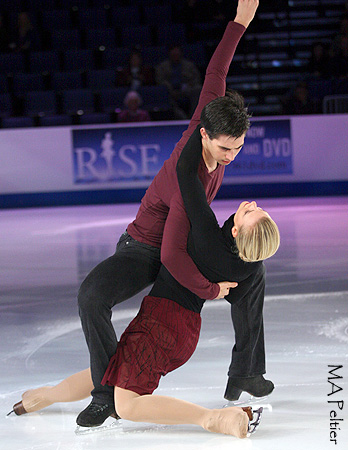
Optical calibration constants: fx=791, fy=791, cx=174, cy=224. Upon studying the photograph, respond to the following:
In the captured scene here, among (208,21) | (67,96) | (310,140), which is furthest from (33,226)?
(208,21)

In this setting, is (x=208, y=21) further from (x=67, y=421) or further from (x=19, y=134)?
(x=67, y=421)

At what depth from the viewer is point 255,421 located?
2.72 m

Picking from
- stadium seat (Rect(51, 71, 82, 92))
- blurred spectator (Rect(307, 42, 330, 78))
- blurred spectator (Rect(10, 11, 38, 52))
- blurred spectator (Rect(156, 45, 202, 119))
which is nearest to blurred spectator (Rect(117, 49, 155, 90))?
blurred spectator (Rect(156, 45, 202, 119))

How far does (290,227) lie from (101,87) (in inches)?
200

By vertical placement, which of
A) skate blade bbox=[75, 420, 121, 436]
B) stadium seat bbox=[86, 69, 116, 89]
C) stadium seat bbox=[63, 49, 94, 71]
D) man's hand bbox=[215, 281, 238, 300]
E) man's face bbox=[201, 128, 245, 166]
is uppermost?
stadium seat bbox=[63, 49, 94, 71]

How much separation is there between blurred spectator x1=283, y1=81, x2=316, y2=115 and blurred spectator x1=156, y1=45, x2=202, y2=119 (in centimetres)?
132

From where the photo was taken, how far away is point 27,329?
4.25m

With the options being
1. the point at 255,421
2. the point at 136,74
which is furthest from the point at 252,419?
the point at 136,74

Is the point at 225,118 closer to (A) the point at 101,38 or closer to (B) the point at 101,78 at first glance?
(B) the point at 101,78

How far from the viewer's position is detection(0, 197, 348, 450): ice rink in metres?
2.70

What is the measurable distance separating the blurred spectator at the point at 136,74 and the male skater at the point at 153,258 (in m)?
8.76

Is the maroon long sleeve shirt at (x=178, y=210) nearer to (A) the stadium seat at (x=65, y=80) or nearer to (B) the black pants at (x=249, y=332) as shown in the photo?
(B) the black pants at (x=249, y=332)

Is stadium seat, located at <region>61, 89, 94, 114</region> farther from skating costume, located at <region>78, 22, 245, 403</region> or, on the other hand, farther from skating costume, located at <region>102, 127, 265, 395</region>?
skating costume, located at <region>102, 127, 265, 395</region>

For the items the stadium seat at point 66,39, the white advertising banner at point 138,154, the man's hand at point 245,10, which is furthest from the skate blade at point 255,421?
the stadium seat at point 66,39
